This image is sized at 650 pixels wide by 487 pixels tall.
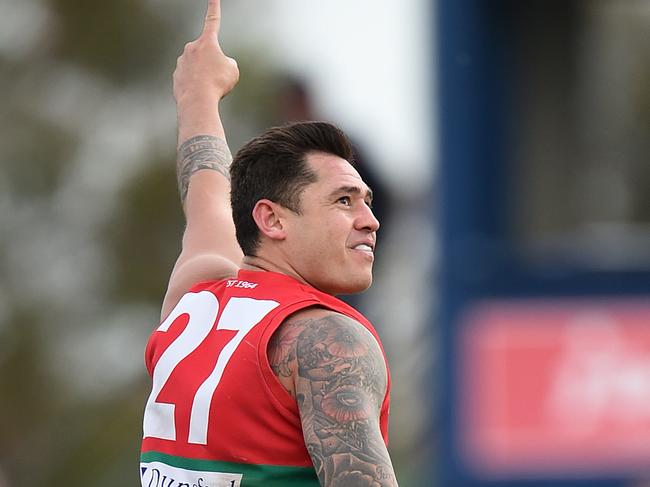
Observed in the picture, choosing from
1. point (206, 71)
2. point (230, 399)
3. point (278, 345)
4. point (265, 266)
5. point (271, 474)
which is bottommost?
point (271, 474)

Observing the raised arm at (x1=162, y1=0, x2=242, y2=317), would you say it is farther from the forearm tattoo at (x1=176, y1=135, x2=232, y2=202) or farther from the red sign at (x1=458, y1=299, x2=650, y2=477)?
the red sign at (x1=458, y1=299, x2=650, y2=477)

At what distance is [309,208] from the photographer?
14.3 feet

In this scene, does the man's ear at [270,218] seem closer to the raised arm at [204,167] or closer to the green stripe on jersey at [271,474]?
the raised arm at [204,167]

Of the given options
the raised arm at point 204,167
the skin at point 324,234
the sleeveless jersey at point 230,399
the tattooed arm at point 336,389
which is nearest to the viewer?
the tattooed arm at point 336,389

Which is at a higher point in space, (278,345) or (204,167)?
(204,167)

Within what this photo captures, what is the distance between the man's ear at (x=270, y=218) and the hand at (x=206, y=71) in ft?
3.11

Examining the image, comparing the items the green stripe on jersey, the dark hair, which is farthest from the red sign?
the green stripe on jersey

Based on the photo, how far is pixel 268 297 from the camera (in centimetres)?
420

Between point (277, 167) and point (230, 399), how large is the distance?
68cm

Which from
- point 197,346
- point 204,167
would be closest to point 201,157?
point 204,167

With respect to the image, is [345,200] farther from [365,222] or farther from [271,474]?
[271,474]

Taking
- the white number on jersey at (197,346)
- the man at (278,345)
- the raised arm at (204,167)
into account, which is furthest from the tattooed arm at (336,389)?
the raised arm at (204,167)

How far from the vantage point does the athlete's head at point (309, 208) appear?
14.2 feet

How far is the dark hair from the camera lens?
14.3ft
